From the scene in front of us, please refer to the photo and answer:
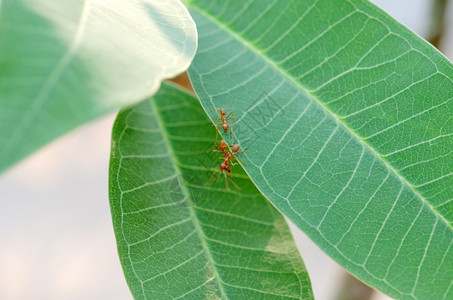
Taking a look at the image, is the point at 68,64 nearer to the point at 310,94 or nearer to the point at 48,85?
the point at 48,85

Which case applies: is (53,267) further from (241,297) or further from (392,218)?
(392,218)

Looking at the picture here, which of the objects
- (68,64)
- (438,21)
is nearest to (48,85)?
(68,64)

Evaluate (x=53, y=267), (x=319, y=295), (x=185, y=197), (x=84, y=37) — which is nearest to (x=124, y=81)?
(x=84, y=37)

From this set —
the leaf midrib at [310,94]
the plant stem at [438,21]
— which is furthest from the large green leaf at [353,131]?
the plant stem at [438,21]

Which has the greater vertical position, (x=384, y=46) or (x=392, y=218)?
(x=384, y=46)

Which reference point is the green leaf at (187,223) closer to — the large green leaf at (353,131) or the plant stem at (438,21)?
the large green leaf at (353,131)

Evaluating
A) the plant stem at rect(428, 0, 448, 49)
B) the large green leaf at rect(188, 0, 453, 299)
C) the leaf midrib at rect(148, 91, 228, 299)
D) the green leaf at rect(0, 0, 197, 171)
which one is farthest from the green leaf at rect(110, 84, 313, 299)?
the plant stem at rect(428, 0, 448, 49)
